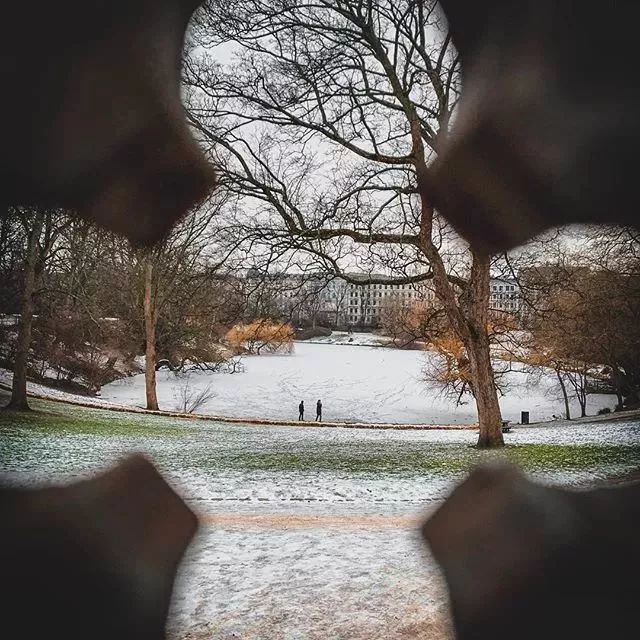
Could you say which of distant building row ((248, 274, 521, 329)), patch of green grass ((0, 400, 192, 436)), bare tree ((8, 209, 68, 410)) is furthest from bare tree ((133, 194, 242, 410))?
patch of green grass ((0, 400, 192, 436))

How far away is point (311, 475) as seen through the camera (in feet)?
20.4

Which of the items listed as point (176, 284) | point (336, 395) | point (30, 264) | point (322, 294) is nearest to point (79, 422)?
point (30, 264)

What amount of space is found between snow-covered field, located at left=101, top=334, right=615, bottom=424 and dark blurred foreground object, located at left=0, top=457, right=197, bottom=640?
1291cm

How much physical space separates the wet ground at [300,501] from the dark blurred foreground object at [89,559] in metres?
0.18

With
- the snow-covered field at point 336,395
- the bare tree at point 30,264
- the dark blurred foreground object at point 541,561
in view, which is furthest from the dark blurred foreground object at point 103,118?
the snow-covered field at point 336,395

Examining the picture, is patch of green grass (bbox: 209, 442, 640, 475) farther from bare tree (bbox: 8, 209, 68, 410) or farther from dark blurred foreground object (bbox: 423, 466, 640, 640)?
bare tree (bbox: 8, 209, 68, 410)

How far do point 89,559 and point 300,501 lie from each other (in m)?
2.15

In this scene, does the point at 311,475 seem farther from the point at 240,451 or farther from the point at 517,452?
the point at 517,452

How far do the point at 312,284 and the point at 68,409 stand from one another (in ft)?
19.2

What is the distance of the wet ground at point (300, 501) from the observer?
111 inches

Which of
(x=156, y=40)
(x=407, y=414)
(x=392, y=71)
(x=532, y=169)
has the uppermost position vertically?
(x=392, y=71)

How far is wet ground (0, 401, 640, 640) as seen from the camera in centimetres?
283

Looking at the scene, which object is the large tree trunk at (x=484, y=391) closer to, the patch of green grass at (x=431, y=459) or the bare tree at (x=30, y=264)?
the patch of green grass at (x=431, y=459)

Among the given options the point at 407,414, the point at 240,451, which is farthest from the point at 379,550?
the point at 407,414
